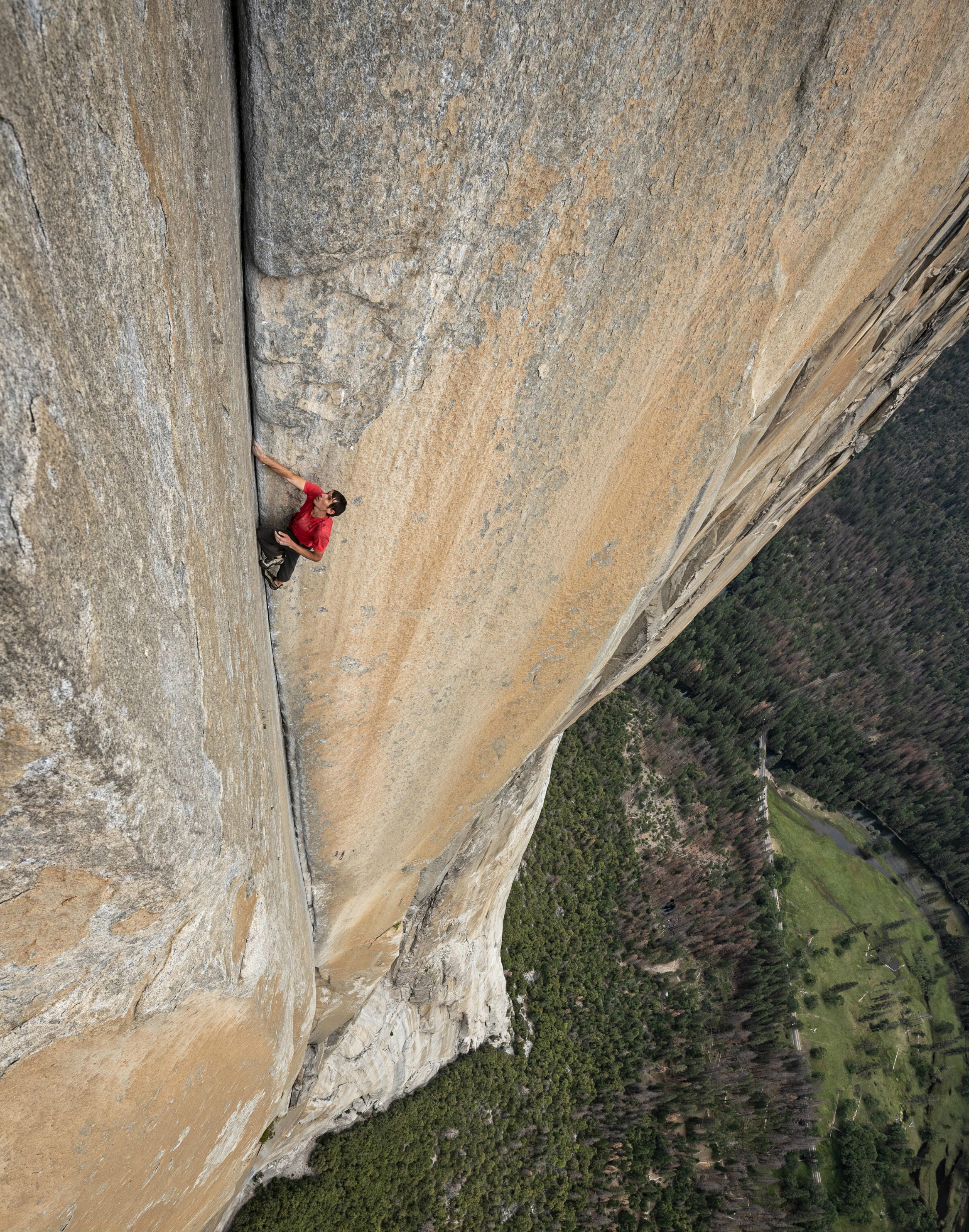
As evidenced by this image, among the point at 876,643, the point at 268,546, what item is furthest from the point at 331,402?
the point at 876,643

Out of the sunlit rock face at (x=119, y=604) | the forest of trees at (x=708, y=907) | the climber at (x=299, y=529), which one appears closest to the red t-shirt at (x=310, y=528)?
the climber at (x=299, y=529)

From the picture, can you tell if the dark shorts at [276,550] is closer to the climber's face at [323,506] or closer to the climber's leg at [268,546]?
the climber's leg at [268,546]

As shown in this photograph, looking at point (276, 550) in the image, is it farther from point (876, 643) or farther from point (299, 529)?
point (876, 643)

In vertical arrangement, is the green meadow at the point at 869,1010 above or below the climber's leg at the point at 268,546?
below

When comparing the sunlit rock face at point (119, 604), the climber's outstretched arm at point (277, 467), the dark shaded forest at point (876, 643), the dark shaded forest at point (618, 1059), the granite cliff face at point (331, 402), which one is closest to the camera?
the sunlit rock face at point (119, 604)

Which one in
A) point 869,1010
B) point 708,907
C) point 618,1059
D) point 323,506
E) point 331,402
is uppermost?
point 331,402

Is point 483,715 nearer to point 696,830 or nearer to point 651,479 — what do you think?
point 651,479

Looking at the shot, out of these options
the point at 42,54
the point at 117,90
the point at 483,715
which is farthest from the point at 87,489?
the point at 483,715
